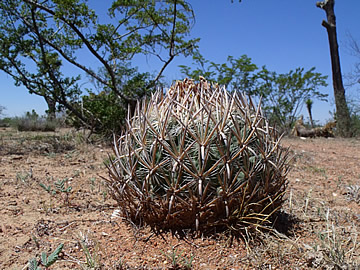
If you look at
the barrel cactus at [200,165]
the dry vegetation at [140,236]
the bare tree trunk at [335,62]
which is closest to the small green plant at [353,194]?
the dry vegetation at [140,236]

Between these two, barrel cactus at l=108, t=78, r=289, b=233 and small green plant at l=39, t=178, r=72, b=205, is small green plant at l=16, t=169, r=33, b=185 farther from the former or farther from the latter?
barrel cactus at l=108, t=78, r=289, b=233

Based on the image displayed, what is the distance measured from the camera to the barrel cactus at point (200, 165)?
1.88 m

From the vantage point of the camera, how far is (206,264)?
6.05ft

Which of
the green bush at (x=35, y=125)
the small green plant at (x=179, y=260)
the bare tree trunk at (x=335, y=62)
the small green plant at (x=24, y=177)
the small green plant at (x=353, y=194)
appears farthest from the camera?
the bare tree trunk at (x=335, y=62)

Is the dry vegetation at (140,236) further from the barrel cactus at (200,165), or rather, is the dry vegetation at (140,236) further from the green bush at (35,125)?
the green bush at (35,125)

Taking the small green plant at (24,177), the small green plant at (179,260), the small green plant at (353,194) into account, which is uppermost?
the small green plant at (24,177)

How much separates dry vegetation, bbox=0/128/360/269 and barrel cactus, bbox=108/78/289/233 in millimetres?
148

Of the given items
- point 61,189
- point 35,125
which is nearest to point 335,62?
point 35,125

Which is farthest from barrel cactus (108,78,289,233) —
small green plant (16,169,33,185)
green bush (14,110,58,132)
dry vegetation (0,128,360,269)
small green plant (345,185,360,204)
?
green bush (14,110,58,132)

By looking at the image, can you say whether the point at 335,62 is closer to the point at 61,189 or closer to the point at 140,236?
the point at 61,189

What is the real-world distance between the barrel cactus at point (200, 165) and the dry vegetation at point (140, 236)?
0.15 m

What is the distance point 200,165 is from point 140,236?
2.23ft

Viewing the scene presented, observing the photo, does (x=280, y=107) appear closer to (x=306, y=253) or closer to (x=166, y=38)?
(x=166, y=38)

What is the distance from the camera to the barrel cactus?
6.16 feet
